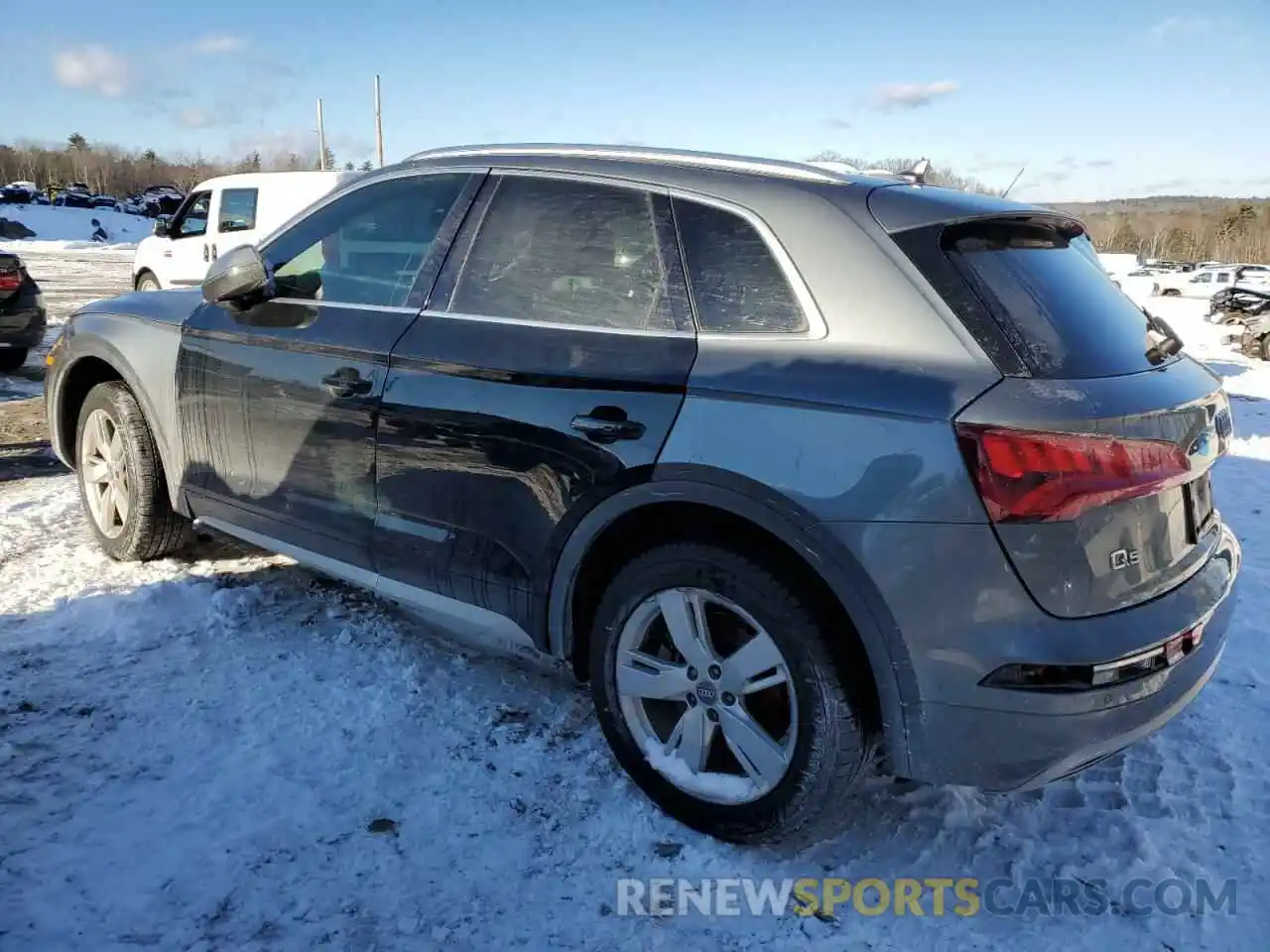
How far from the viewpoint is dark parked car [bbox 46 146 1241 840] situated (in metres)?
2.02

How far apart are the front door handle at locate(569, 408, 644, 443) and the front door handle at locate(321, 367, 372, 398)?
2.86 feet

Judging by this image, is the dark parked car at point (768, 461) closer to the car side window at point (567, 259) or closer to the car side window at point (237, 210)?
the car side window at point (567, 259)

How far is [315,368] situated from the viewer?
10.3ft

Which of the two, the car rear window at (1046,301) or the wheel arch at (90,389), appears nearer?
the car rear window at (1046,301)

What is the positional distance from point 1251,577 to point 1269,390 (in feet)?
28.8

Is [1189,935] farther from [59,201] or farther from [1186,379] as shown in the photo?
[59,201]

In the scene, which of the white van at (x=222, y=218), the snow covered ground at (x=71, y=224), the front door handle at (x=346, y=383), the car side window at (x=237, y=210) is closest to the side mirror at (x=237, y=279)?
the front door handle at (x=346, y=383)

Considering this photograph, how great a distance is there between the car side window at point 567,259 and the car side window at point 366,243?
0.26 m

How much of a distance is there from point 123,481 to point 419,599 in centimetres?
200

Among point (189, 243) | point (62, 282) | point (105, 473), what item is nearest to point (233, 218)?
point (189, 243)

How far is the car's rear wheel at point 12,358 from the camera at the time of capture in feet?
29.5

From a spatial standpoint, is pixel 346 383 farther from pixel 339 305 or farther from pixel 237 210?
pixel 237 210

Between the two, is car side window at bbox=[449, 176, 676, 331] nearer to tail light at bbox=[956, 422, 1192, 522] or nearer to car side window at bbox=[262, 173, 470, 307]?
car side window at bbox=[262, 173, 470, 307]

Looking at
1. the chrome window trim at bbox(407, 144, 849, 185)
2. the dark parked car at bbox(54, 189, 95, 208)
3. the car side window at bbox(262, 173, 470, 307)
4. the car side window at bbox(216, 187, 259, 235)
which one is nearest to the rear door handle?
the chrome window trim at bbox(407, 144, 849, 185)
